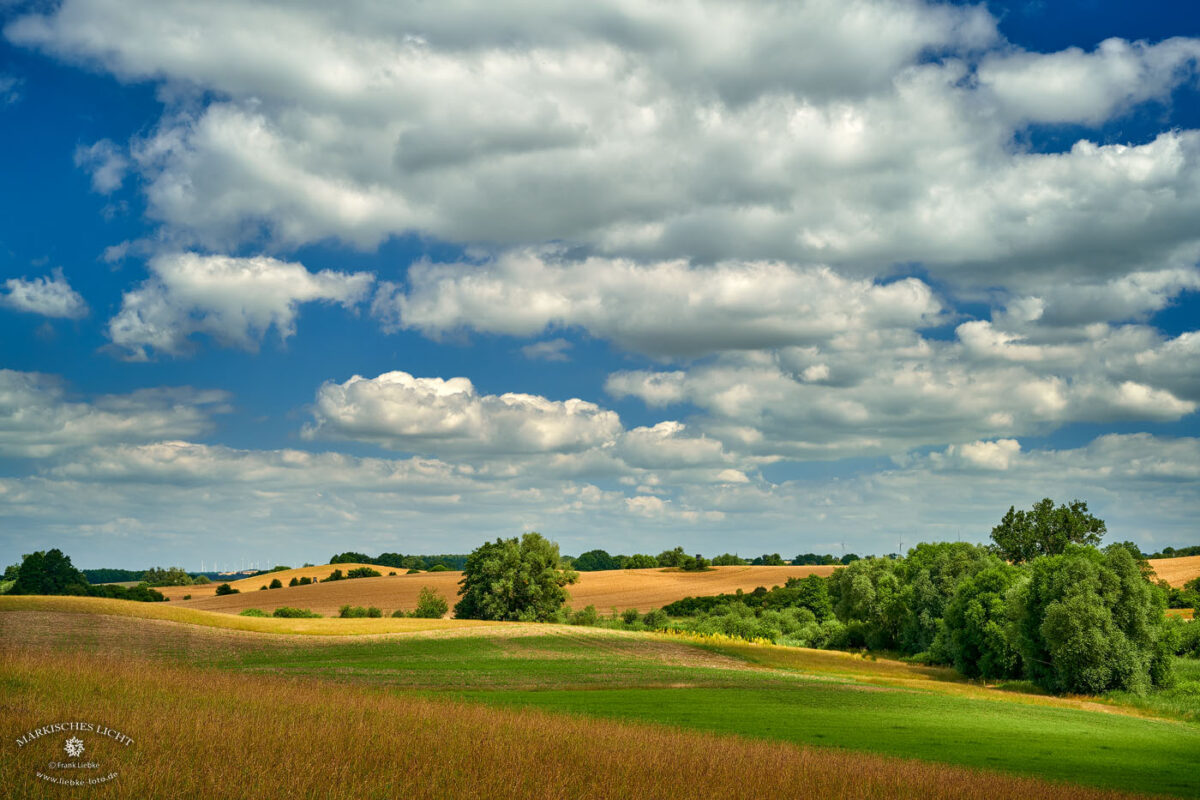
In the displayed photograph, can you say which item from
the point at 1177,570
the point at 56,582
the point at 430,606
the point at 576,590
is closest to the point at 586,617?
the point at 430,606

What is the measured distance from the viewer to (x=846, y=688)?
162ft

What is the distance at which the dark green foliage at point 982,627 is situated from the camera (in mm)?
72500

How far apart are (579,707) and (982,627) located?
53130 millimetres

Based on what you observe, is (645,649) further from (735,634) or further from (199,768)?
(199,768)

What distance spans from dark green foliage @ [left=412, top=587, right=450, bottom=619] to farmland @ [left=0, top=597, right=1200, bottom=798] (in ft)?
84.8

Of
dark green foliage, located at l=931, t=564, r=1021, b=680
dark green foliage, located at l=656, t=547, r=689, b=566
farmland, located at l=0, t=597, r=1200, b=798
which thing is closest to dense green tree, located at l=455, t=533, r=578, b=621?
farmland, located at l=0, t=597, r=1200, b=798

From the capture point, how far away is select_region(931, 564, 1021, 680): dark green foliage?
238 feet

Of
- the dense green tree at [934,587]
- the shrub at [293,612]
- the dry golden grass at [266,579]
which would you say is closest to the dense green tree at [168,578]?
the dry golden grass at [266,579]

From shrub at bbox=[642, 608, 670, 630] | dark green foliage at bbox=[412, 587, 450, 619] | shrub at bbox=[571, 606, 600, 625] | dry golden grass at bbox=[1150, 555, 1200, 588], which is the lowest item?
shrub at bbox=[642, 608, 670, 630]

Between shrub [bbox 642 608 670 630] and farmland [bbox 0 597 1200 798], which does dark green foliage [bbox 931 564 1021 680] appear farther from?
shrub [bbox 642 608 670 630]

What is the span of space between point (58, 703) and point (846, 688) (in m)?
43.3

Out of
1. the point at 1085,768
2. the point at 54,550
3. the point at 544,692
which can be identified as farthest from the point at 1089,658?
the point at 54,550

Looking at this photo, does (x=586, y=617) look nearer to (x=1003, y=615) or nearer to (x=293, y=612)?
(x=293, y=612)

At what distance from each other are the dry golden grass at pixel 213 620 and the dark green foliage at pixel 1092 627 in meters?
47.8
